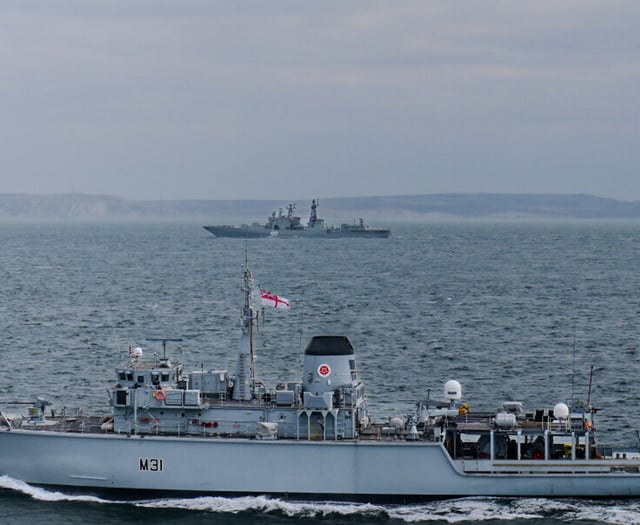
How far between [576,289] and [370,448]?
75.9m

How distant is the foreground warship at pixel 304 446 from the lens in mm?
36031

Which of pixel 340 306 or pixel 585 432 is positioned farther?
pixel 340 306

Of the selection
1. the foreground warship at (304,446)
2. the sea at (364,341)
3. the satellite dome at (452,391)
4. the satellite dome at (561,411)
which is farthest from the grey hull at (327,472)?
the satellite dome at (452,391)

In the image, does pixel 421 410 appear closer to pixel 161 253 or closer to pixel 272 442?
pixel 272 442

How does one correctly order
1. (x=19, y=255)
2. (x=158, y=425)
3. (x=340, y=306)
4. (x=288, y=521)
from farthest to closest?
(x=19, y=255) → (x=340, y=306) → (x=158, y=425) → (x=288, y=521)

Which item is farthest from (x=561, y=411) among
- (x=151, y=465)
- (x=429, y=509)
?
(x=151, y=465)

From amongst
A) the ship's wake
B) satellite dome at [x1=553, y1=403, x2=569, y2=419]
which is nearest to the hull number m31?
the ship's wake

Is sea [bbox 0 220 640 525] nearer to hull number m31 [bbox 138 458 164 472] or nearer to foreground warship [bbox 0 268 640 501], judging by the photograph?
foreground warship [bbox 0 268 640 501]

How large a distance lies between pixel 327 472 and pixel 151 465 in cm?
574

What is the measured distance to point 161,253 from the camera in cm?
18425

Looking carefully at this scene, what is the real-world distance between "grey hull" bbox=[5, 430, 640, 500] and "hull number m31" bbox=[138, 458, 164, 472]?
0.11 feet

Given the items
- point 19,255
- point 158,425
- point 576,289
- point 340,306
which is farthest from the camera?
point 19,255

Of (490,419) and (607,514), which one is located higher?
(490,419)

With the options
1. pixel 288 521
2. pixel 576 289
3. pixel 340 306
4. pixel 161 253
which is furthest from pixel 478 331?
pixel 161 253
